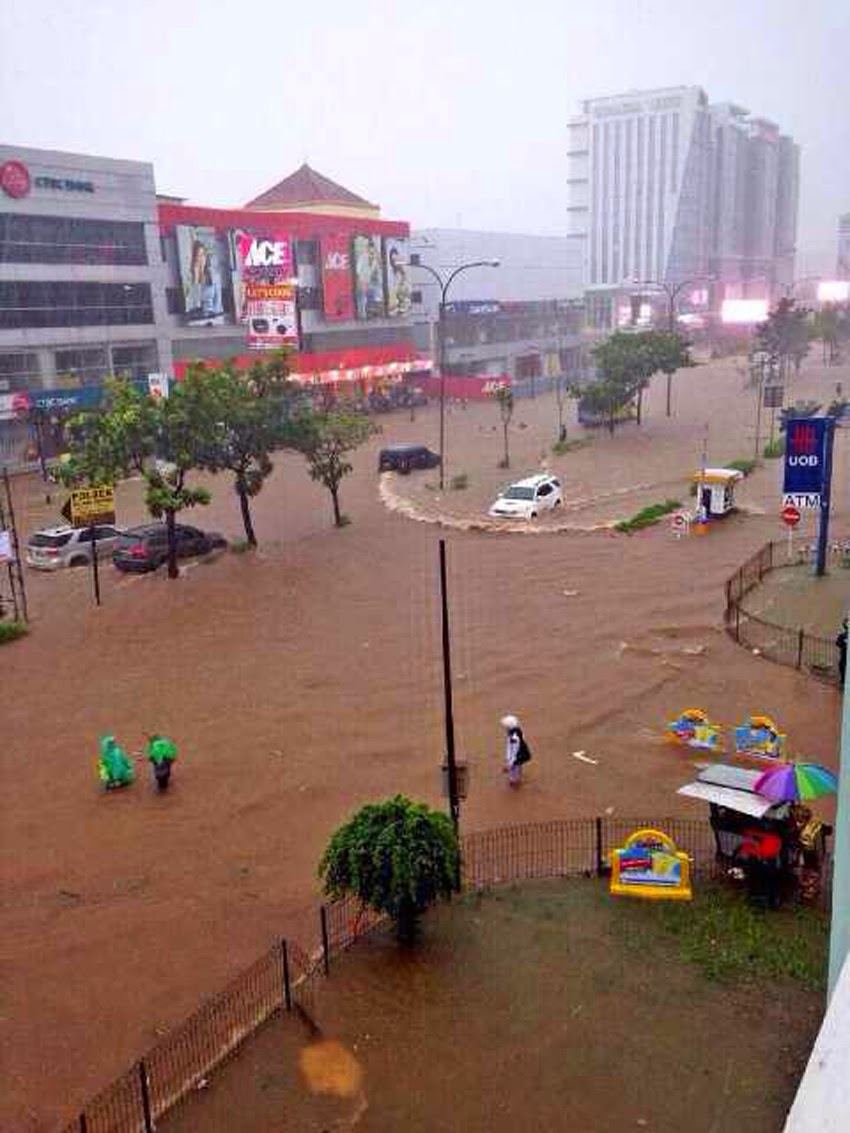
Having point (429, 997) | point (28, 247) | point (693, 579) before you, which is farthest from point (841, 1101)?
point (28, 247)

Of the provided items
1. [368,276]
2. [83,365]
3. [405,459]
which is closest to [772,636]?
[405,459]

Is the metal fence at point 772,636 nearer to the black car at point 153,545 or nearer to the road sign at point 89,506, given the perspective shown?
the black car at point 153,545

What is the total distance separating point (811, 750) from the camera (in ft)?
49.3

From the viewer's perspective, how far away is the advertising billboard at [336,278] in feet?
220

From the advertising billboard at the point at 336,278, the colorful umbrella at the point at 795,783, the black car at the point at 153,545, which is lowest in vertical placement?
the black car at the point at 153,545

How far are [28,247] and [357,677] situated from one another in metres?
37.8

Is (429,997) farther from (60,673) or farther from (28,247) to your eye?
(28,247)

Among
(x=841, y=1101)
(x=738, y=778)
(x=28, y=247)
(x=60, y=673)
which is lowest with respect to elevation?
(x=60, y=673)

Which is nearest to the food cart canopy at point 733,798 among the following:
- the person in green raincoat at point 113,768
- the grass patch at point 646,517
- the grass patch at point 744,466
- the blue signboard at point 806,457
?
the person in green raincoat at point 113,768

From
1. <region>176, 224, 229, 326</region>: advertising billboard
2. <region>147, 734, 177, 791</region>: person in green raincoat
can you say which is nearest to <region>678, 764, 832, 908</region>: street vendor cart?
<region>147, 734, 177, 791</region>: person in green raincoat

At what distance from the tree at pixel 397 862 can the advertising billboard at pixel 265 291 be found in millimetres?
54486

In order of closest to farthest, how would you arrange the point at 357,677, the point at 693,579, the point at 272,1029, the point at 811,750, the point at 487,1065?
1. the point at 487,1065
2. the point at 272,1029
3. the point at 811,750
4. the point at 357,677
5. the point at 693,579

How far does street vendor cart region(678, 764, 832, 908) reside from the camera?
36.2ft

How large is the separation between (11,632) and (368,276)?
175 feet
